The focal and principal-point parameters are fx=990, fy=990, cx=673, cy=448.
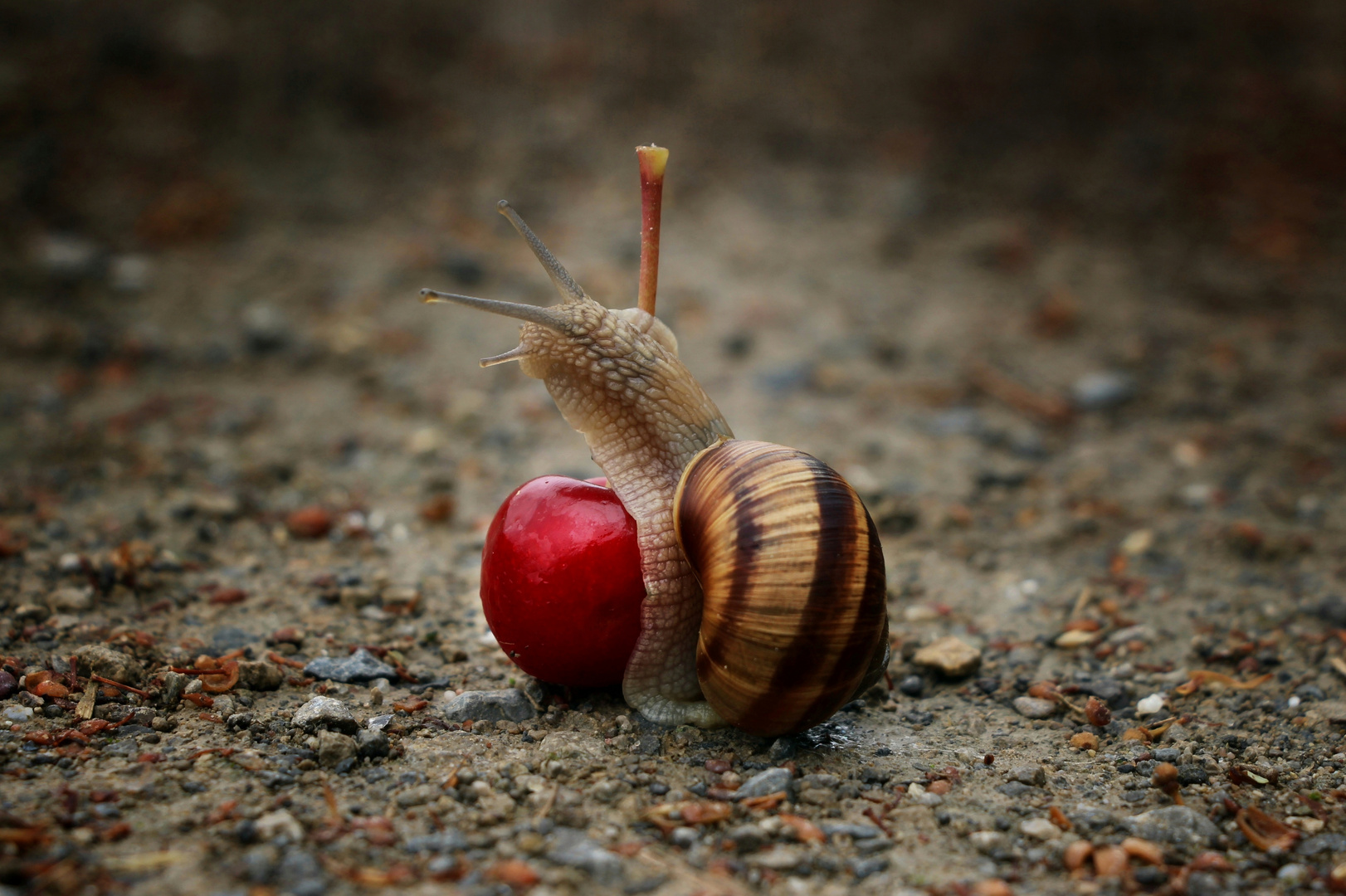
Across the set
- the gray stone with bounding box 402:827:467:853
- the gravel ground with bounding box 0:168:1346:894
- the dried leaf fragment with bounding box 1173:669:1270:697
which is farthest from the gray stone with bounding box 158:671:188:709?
the dried leaf fragment with bounding box 1173:669:1270:697

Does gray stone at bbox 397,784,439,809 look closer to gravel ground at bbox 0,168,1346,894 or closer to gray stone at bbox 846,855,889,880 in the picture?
gravel ground at bbox 0,168,1346,894

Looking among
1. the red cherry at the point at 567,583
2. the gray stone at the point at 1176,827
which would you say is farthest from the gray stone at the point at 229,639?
the gray stone at the point at 1176,827

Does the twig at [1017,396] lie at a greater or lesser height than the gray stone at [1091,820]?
greater

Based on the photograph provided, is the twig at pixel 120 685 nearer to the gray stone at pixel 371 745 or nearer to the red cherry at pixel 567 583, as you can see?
the gray stone at pixel 371 745

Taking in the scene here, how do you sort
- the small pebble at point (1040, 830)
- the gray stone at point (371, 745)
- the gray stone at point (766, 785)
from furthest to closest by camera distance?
1. the gray stone at point (371, 745)
2. the gray stone at point (766, 785)
3. the small pebble at point (1040, 830)

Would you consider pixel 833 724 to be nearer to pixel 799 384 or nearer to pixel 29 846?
pixel 29 846

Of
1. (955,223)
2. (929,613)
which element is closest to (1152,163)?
(955,223)
